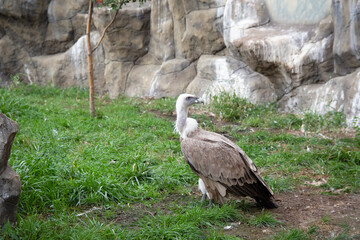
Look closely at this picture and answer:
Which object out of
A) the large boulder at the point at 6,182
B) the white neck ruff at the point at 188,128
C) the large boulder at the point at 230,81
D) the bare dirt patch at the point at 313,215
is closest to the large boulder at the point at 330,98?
the large boulder at the point at 230,81

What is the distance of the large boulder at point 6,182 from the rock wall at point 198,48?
5672 millimetres

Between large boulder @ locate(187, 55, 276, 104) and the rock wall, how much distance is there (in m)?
0.02

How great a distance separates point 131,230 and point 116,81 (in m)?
8.66

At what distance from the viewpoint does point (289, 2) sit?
8922 millimetres

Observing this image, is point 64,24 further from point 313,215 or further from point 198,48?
point 313,215

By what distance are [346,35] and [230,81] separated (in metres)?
2.74

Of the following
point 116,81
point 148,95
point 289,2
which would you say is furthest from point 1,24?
point 289,2

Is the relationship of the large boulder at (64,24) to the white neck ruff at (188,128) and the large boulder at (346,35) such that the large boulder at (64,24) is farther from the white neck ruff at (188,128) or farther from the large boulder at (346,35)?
the white neck ruff at (188,128)

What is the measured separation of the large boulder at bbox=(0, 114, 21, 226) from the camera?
3357mm

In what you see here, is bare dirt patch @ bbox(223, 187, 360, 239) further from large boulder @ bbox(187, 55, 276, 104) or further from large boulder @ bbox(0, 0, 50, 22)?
large boulder @ bbox(0, 0, 50, 22)

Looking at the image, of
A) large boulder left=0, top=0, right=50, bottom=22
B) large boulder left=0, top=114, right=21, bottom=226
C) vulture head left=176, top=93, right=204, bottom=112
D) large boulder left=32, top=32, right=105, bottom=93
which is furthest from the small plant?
large boulder left=0, top=0, right=50, bottom=22

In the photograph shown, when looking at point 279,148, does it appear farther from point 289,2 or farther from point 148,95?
point 148,95

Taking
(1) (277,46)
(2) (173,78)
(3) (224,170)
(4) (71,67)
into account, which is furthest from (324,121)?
(4) (71,67)

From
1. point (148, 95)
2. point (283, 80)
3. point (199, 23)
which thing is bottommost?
point (148, 95)
